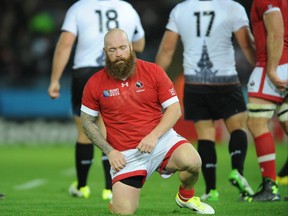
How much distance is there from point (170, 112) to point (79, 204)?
71.2 inches

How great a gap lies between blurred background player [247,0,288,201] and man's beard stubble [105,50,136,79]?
1.83m

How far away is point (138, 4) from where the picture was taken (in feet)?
79.5

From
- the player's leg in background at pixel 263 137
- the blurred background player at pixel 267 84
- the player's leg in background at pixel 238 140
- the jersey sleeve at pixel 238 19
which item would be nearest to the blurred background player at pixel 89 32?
the jersey sleeve at pixel 238 19

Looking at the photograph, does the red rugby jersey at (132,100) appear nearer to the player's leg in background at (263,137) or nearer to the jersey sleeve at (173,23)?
the player's leg in background at (263,137)

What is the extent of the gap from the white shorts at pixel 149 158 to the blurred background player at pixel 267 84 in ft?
5.16

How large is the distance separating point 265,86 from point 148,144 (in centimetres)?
201

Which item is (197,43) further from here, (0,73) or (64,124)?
(0,73)

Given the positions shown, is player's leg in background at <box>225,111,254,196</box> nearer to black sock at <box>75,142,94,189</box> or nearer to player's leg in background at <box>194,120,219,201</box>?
player's leg in background at <box>194,120,219,201</box>

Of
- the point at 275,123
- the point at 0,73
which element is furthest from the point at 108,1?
the point at 0,73

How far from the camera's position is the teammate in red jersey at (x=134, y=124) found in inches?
307

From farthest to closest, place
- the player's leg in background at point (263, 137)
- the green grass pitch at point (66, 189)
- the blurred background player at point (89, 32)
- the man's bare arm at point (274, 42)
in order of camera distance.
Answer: the blurred background player at point (89, 32) < the player's leg in background at point (263, 137) < the man's bare arm at point (274, 42) < the green grass pitch at point (66, 189)

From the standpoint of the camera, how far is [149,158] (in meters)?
7.98

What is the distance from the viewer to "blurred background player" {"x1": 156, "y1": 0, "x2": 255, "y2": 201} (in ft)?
32.2

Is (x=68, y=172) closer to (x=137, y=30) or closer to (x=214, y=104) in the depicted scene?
(x=137, y=30)
